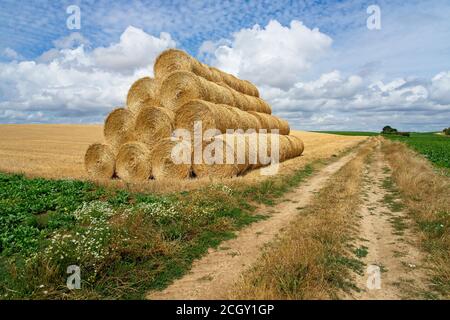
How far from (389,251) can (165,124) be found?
9.12 m

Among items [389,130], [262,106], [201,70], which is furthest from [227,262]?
[389,130]

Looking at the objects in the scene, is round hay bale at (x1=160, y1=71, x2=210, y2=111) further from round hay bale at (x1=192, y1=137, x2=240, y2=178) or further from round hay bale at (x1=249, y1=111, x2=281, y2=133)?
round hay bale at (x1=249, y1=111, x2=281, y2=133)

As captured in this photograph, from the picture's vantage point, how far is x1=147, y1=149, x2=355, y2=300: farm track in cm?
445

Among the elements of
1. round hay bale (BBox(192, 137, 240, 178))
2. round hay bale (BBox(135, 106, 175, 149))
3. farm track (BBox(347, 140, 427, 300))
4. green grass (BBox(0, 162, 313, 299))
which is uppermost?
round hay bale (BBox(135, 106, 175, 149))

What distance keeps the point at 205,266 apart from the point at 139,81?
1118 centimetres

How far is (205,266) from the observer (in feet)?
17.4

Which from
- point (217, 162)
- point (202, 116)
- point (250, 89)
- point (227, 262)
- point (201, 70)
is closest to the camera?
point (227, 262)

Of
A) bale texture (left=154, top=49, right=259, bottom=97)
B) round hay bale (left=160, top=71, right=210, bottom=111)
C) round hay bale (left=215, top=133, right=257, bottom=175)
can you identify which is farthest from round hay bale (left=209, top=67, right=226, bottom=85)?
round hay bale (left=215, top=133, right=257, bottom=175)

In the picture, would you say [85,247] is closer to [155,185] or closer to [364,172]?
[155,185]

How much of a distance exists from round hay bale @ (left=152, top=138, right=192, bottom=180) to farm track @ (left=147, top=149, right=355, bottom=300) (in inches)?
173

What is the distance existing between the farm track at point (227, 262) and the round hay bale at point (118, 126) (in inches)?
301

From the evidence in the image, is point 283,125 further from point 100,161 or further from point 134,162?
point 100,161

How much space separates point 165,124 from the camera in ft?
41.7
